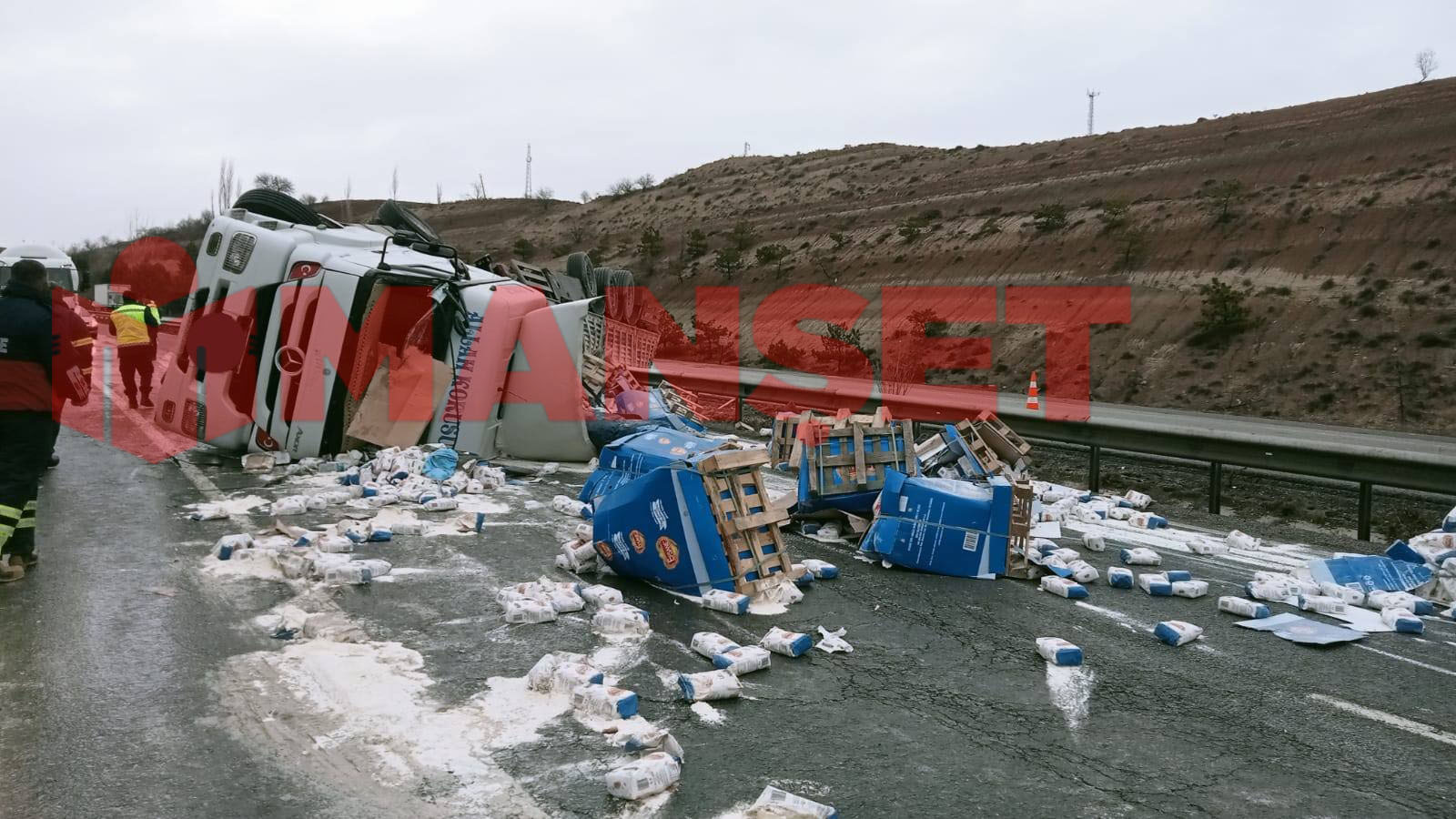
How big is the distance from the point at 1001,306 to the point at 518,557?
3203cm

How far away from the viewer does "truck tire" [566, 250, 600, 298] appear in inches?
590

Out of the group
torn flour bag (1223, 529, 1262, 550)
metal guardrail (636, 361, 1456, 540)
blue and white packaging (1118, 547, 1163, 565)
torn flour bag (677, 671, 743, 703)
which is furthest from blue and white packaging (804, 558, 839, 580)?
metal guardrail (636, 361, 1456, 540)

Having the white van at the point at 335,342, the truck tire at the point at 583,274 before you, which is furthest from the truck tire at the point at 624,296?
the white van at the point at 335,342

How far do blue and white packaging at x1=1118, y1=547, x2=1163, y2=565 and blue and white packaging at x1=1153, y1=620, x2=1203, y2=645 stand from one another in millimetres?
1696

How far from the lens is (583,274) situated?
15.1 meters

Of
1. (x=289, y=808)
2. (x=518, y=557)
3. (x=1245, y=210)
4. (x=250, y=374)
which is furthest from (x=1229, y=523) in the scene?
(x=1245, y=210)

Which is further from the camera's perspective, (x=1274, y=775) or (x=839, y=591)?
(x=839, y=591)

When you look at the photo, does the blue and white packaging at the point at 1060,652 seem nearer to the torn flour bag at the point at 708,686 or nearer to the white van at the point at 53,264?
the torn flour bag at the point at 708,686

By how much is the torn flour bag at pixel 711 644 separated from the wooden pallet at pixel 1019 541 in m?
2.57

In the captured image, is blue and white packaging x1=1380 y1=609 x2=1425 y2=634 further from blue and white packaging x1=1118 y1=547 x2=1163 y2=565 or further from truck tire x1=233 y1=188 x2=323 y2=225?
truck tire x1=233 y1=188 x2=323 y2=225

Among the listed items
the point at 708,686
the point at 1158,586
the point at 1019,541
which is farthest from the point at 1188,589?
the point at 708,686

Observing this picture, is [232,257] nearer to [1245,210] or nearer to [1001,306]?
[1001,306]

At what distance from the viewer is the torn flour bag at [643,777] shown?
3564 mm

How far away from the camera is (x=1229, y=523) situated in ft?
30.2
